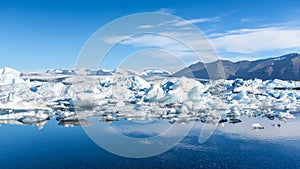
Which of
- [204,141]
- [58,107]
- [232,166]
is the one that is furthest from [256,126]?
[58,107]

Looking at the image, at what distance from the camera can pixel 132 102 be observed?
14023mm

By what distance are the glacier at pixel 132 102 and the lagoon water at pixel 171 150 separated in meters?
1.20

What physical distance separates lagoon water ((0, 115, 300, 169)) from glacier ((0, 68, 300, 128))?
1.20 m

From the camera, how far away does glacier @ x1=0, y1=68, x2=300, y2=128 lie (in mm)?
10422

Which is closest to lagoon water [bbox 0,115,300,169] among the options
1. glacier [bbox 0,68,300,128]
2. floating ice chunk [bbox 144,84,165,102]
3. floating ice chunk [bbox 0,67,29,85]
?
Answer: glacier [bbox 0,68,300,128]

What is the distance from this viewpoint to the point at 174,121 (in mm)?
9578

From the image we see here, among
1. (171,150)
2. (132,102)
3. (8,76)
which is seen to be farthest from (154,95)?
(8,76)

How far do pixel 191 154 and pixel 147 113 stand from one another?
16.0ft

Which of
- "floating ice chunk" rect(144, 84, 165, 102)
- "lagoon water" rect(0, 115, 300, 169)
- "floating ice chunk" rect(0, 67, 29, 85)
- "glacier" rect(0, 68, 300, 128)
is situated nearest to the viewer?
"lagoon water" rect(0, 115, 300, 169)

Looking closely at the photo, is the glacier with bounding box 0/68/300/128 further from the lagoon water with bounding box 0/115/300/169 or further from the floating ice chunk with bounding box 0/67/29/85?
the lagoon water with bounding box 0/115/300/169

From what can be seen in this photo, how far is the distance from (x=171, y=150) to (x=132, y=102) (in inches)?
298

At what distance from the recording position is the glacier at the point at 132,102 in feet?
34.2

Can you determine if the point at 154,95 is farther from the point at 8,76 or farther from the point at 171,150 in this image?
the point at 8,76

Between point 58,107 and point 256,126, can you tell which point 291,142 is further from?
point 58,107
